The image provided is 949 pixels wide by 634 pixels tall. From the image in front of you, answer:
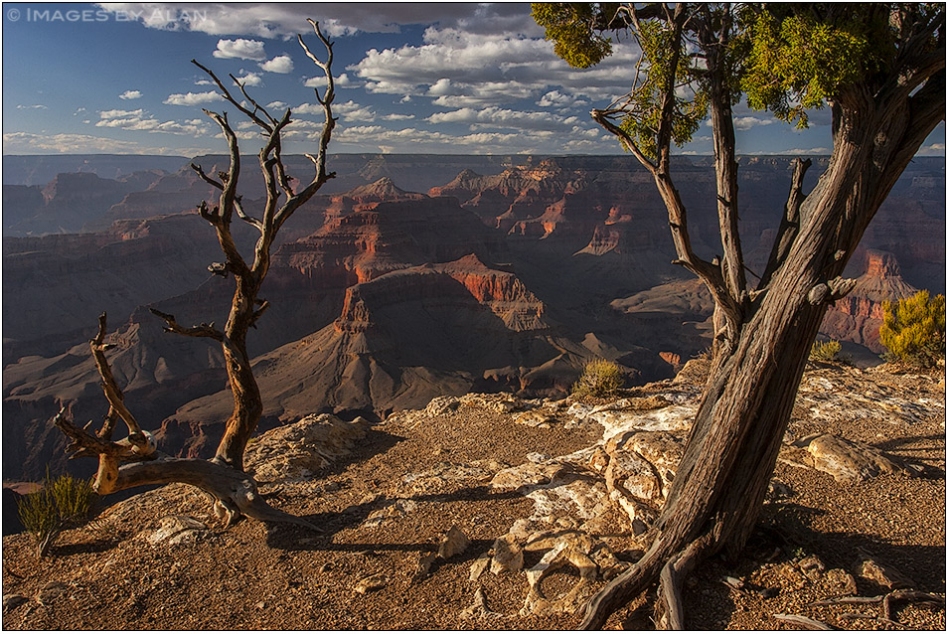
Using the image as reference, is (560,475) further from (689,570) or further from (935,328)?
(935,328)

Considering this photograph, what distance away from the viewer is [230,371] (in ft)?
25.8

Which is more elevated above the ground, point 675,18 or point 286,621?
point 675,18

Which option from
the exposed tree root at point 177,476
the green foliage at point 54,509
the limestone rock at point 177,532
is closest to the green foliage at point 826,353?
the exposed tree root at point 177,476

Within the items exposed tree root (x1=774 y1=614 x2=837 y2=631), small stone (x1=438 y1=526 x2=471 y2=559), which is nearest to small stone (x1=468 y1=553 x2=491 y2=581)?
small stone (x1=438 y1=526 x2=471 y2=559)

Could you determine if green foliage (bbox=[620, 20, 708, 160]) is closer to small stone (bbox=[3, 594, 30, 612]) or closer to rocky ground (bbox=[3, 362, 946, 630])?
rocky ground (bbox=[3, 362, 946, 630])

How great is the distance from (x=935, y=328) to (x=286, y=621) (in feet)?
47.6

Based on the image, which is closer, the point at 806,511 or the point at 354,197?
the point at 806,511

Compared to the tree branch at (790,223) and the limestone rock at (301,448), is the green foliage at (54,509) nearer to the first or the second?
the limestone rock at (301,448)

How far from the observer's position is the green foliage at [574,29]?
5.97 meters

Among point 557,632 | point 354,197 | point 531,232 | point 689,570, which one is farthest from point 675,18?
point 531,232


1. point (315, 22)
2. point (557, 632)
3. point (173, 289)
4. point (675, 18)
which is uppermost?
point (315, 22)

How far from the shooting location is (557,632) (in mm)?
4723

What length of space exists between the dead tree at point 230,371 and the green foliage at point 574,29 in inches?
129

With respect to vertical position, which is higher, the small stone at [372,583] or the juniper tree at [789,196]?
the juniper tree at [789,196]
